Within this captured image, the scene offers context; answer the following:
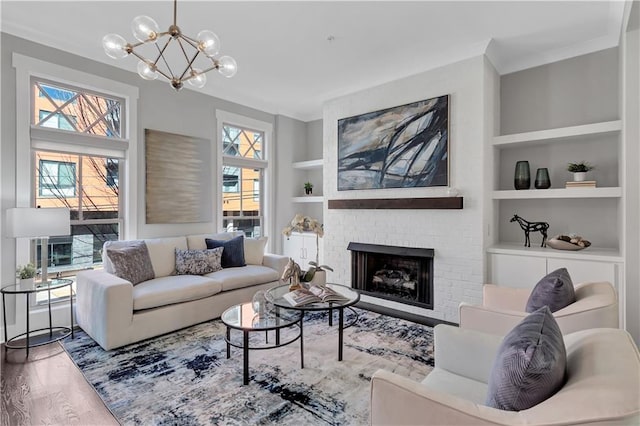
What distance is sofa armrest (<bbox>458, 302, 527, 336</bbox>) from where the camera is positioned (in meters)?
1.99

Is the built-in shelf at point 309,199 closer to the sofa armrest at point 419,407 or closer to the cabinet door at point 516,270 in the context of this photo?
the cabinet door at point 516,270

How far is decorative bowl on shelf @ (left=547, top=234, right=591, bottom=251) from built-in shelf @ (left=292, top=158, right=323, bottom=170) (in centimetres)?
338

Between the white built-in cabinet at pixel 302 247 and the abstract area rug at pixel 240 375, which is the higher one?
the white built-in cabinet at pixel 302 247

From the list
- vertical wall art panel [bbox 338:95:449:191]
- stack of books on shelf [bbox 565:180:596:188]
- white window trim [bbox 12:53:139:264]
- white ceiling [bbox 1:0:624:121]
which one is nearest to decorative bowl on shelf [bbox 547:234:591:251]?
stack of books on shelf [bbox 565:180:596:188]

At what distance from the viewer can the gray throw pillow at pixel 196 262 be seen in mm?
3854

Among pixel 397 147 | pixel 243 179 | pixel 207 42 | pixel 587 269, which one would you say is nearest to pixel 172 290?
pixel 207 42

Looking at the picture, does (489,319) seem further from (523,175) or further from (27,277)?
(27,277)

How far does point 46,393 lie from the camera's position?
2.23m

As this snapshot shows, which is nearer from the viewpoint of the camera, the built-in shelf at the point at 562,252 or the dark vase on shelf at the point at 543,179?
the built-in shelf at the point at 562,252

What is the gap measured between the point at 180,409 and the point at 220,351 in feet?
2.61

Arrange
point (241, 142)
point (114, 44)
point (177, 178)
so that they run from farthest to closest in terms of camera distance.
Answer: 1. point (241, 142)
2. point (177, 178)
3. point (114, 44)

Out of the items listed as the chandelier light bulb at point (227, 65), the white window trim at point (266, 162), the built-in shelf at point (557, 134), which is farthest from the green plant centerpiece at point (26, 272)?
the built-in shelf at point (557, 134)

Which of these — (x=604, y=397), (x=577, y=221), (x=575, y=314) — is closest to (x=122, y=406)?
(x=604, y=397)

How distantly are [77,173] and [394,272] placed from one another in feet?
12.6
